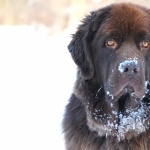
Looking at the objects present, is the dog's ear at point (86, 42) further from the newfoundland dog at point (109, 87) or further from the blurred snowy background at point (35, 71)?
the blurred snowy background at point (35, 71)

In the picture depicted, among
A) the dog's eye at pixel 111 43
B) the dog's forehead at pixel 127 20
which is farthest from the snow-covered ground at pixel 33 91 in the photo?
the dog's forehead at pixel 127 20

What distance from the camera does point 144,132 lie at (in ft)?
14.4

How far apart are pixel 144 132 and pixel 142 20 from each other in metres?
1.14

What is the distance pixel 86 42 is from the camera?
456 centimetres

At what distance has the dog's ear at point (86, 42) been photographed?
14.7 ft

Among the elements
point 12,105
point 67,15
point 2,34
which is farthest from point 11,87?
point 67,15

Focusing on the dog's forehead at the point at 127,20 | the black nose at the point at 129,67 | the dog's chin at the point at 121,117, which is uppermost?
the dog's forehead at the point at 127,20

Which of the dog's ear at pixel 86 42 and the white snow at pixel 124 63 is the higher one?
the dog's ear at pixel 86 42

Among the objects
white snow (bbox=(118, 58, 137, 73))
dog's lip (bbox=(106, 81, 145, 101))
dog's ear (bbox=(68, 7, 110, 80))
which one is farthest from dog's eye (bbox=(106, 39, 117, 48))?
dog's lip (bbox=(106, 81, 145, 101))

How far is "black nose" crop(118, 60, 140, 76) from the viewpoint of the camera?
13.1ft

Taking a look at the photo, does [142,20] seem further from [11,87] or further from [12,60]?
[12,60]

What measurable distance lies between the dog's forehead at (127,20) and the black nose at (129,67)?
43cm

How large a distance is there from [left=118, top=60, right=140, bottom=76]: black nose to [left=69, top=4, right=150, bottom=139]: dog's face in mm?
72

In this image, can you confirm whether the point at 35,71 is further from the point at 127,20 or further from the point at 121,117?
the point at 127,20
